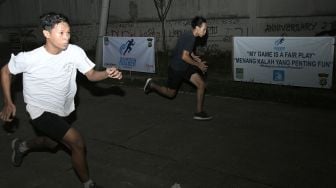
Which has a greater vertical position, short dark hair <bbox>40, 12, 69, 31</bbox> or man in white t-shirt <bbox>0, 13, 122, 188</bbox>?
short dark hair <bbox>40, 12, 69, 31</bbox>

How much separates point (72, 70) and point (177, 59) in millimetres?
3003

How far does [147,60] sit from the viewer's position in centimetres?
1063

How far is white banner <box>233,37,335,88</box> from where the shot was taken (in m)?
8.29

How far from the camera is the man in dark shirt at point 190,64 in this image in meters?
6.37

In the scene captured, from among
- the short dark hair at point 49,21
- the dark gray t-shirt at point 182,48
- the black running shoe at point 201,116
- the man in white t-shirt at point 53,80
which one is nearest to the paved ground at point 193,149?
the black running shoe at point 201,116

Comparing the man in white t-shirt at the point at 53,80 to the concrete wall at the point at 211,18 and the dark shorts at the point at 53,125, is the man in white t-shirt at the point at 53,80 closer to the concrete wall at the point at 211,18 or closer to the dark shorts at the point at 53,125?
the dark shorts at the point at 53,125

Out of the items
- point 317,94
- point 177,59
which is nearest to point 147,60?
point 177,59

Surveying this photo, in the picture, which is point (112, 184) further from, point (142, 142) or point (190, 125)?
point (190, 125)

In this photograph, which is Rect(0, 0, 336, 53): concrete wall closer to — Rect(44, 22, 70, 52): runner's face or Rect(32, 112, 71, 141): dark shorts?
Rect(44, 22, 70, 52): runner's face

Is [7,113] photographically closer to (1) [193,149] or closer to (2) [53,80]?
(2) [53,80]

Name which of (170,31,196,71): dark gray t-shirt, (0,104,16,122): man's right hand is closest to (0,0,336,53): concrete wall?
(170,31,196,71): dark gray t-shirt

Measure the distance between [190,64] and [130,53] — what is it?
15.3 feet

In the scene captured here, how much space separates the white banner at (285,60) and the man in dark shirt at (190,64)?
2757 millimetres

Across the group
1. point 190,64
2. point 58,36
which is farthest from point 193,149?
point 58,36
